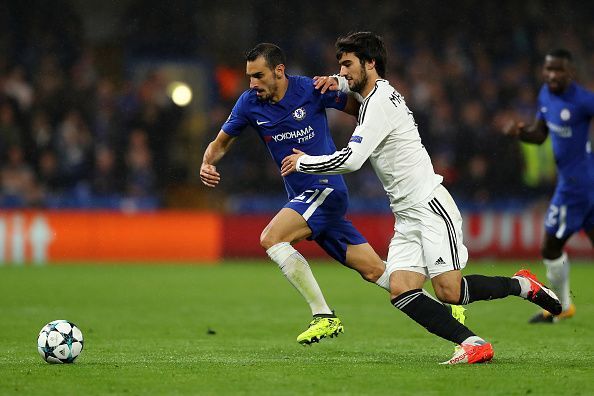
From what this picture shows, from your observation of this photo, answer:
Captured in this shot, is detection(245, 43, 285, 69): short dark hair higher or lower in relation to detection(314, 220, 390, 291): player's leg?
higher

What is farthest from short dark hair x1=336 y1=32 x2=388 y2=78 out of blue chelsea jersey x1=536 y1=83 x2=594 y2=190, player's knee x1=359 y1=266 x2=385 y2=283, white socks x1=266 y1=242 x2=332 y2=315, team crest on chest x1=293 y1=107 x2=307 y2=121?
blue chelsea jersey x1=536 y1=83 x2=594 y2=190

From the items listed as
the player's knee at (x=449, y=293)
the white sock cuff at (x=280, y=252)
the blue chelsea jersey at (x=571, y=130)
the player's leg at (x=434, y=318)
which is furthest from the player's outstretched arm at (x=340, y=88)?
the blue chelsea jersey at (x=571, y=130)

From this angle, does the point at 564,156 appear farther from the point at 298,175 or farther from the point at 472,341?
the point at 472,341

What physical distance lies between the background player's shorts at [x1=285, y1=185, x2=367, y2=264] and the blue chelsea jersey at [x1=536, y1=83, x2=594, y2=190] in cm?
270

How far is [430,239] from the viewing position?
693 cm

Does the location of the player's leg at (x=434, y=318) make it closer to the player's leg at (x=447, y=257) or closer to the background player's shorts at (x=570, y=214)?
the player's leg at (x=447, y=257)

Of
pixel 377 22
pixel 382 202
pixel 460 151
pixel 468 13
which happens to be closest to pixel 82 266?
pixel 382 202

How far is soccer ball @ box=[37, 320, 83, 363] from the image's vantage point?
272 inches

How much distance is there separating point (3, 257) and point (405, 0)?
10064mm

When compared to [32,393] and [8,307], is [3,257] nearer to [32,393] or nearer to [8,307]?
[8,307]

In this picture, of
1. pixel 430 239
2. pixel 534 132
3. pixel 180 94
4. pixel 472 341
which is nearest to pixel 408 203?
pixel 430 239

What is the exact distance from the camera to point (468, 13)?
73.6 feet

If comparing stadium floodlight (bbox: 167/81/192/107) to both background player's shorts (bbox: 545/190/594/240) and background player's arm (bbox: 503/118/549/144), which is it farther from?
background player's shorts (bbox: 545/190/594/240)

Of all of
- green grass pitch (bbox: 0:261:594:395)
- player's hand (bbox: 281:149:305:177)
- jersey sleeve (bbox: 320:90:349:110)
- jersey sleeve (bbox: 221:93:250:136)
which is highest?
jersey sleeve (bbox: 320:90:349:110)
